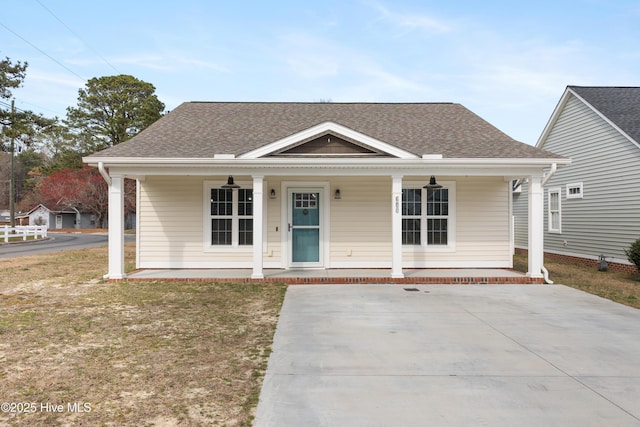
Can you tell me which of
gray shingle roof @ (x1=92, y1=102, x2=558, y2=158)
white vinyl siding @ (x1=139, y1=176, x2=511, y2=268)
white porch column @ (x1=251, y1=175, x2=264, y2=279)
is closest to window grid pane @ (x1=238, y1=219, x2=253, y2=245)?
white vinyl siding @ (x1=139, y1=176, x2=511, y2=268)

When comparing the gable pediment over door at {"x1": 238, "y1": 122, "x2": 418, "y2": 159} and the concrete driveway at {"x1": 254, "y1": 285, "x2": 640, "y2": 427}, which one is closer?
the concrete driveway at {"x1": 254, "y1": 285, "x2": 640, "y2": 427}

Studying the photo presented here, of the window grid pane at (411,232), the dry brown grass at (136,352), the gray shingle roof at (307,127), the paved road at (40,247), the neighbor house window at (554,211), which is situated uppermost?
the gray shingle roof at (307,127)

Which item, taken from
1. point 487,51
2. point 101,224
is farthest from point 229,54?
point 101,224

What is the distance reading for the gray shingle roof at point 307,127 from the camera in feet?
30.5

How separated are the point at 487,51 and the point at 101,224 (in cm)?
3761

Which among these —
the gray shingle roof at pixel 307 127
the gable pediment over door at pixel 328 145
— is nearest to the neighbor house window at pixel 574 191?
the gray shingle roof at pixel 307 127

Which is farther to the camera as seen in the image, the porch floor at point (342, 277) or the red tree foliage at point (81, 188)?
the red tree foliage at point (81, 188)

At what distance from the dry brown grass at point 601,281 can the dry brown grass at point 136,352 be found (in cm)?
639

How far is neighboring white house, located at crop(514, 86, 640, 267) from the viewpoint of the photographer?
1120 centimetres

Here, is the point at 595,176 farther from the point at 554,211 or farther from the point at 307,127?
the point at 307,127

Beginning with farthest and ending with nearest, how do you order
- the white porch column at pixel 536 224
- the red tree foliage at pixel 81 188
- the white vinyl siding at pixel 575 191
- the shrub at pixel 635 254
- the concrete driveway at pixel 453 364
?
1. the red tree foliage at pixel 81 188
2. the white vinyl siding at pixel 575 191
3. the shrub at pixel 635 254
4. the white porch column at pixel 536 224
5. the concrete driveway at pixel 453 364

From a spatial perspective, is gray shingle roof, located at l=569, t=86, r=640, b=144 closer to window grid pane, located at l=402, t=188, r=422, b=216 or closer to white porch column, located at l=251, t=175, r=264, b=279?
window grid pane, located at l=402, t=188, r=422, b=216

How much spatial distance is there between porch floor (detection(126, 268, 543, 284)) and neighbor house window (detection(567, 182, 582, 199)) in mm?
5471

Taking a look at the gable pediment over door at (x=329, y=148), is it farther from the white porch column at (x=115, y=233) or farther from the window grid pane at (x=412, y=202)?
the white porch column at (x=115, y=233)
